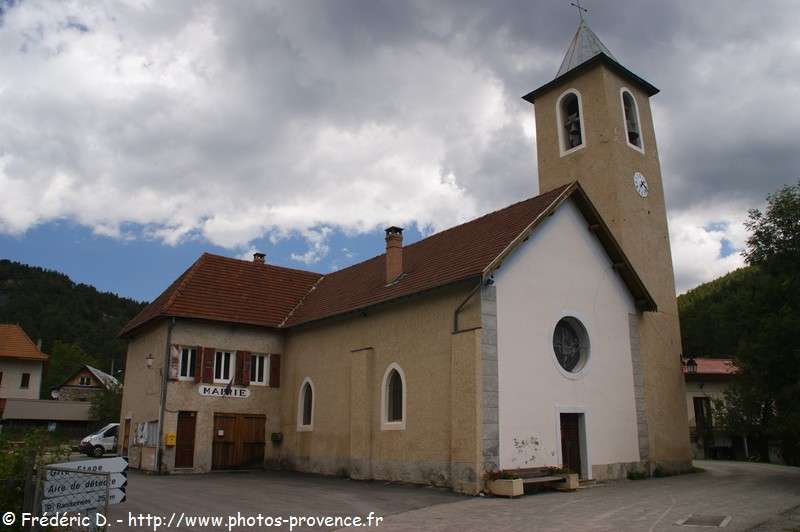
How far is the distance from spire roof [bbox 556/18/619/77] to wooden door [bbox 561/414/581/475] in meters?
13.2

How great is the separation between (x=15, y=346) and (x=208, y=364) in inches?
1610

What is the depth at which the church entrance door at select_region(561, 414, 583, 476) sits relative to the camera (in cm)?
1738

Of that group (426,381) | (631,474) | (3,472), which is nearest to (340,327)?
(426,381)

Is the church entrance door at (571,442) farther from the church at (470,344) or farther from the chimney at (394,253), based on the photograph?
the chimney at (394,253)

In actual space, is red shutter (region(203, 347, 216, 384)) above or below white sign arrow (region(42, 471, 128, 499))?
above

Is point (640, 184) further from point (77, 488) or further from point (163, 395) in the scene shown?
point (77, 488)

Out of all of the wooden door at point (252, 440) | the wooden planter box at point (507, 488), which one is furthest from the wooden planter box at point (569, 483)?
the wooden door at point (252, 440)

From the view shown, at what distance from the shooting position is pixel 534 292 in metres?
17.5

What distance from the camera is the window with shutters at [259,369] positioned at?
23969 millimetres

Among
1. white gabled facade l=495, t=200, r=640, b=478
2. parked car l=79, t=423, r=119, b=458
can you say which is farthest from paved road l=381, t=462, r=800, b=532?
parked car l=79, t=423, r=119, b=458

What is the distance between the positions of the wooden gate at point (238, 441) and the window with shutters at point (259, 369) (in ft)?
4.15

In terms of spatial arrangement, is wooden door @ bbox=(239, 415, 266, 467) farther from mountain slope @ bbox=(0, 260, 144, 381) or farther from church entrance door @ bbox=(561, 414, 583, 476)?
mountain slope @ bbox=(0, 260, 144, 381)

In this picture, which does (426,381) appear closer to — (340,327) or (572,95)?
(340,327)

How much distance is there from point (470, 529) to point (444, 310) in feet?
24.5
